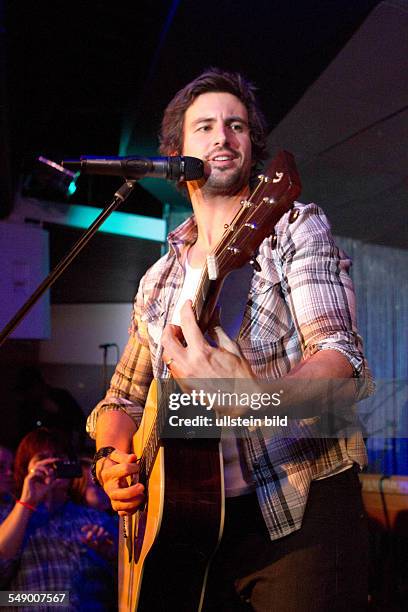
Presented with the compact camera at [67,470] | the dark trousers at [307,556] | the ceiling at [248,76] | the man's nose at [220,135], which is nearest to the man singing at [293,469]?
the dark trousers at [307,556]

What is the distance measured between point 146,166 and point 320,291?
541mm

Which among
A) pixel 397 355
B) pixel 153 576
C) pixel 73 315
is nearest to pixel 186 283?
pixel 153 576

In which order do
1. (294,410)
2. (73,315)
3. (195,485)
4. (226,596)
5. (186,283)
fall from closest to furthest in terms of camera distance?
1. (294,410)
2. (195,485)
3. (226,596)
4. (186,283)
5. (73,315)

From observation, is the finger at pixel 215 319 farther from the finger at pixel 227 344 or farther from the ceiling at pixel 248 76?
the ceiling at pixel 248 76

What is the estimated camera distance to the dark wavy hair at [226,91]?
1669mm

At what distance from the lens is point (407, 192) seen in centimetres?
284

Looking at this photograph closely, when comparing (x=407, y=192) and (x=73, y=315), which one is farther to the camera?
(x=73, y=315)

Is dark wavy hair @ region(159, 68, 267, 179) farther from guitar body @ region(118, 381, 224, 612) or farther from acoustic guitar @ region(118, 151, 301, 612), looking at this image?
guitar body @ region(118, 381, 224, 612)

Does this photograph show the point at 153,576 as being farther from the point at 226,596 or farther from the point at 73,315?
the point at 73,315

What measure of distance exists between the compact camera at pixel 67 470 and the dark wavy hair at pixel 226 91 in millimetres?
1058

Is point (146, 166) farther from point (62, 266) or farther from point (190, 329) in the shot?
point (190, 329)

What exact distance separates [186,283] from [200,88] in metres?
0.55

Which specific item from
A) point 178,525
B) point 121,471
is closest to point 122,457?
point 121,471

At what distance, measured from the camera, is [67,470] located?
2.05 metres
